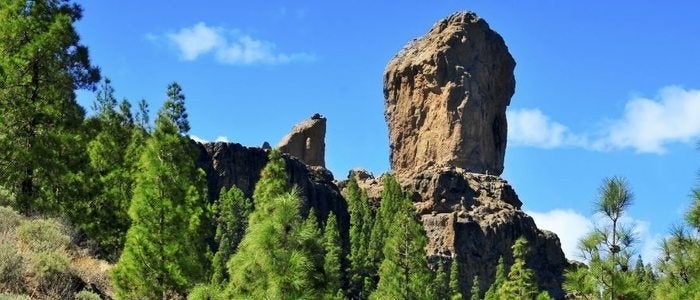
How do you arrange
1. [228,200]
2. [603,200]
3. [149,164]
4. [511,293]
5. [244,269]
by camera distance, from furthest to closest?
[228,200] → [511,293] → [149,164] → [244,269] → [603,200]

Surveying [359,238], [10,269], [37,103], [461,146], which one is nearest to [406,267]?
[37,103]

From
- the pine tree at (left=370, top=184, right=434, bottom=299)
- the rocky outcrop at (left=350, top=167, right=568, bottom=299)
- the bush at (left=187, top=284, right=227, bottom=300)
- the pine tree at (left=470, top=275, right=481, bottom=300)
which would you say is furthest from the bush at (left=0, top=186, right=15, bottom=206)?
the rocky outcrop at (left=350, top=167, right=568, bottom=299)

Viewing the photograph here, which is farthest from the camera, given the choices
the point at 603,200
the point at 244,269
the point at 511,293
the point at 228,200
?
the point at 228,200

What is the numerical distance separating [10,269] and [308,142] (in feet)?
376

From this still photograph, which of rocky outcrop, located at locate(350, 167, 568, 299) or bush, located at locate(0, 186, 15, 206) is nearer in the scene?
bush, located at locate(0, 186, 15, 206)

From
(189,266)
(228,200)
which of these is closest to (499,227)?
(228,200)

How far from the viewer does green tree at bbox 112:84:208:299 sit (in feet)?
71.6

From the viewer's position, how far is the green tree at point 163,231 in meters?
21.8

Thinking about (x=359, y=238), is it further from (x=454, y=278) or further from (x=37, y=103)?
(x=37, y=103)

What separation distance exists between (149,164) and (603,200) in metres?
14.1

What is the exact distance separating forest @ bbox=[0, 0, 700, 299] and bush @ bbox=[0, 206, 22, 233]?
0.03m

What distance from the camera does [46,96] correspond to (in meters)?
22.2

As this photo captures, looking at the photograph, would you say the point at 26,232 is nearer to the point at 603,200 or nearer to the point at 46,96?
the point at 46,96

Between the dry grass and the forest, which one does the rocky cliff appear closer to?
the forest
